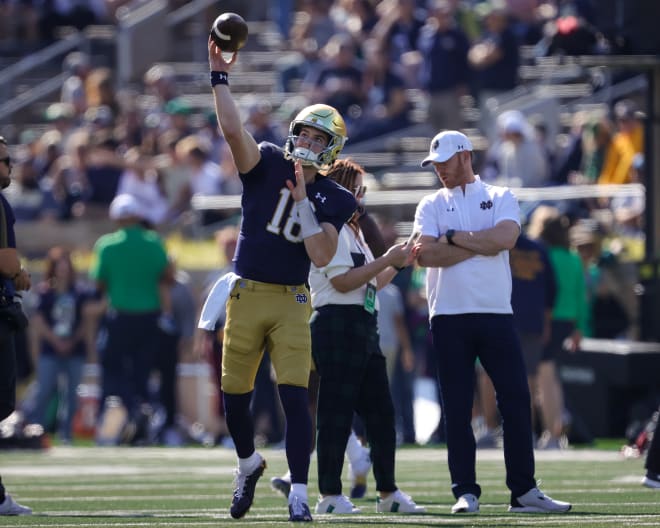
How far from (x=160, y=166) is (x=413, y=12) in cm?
429

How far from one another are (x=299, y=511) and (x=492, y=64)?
15254 mm

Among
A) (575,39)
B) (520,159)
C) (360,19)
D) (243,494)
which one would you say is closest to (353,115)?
(360,19)

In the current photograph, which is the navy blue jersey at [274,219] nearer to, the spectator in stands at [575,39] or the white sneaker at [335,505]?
the white sneaker at [335,505]

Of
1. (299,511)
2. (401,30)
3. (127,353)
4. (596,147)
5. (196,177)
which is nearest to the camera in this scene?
(299,511)

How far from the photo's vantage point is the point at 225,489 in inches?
445

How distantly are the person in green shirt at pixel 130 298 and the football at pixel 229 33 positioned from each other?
27.9ft

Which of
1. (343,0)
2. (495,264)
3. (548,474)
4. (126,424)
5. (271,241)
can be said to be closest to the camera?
(271,241)

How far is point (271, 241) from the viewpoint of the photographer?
8.83m

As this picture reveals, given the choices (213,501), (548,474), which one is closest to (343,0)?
(548,474)

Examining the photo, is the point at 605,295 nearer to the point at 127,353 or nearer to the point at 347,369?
the point at 127,353

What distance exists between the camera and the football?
28.4 feet

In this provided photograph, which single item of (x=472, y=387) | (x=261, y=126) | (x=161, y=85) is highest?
(x=161, y=85)

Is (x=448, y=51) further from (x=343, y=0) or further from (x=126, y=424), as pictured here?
(x=126, y=424)

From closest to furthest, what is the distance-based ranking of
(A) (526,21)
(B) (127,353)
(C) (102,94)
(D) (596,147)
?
(B) (127,353)
(D) (596,147)
(A) (526,21)
(C) (102,94)
